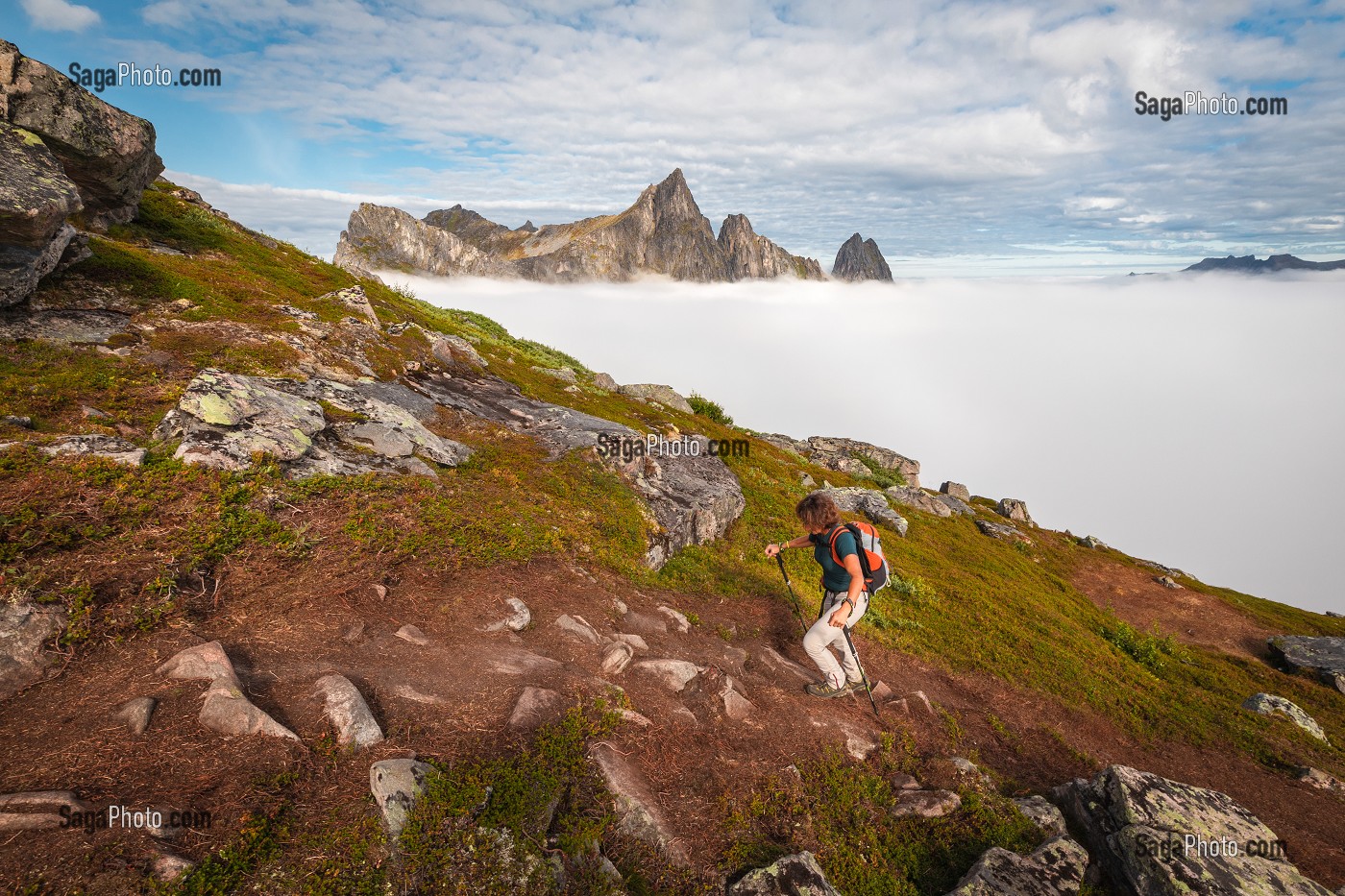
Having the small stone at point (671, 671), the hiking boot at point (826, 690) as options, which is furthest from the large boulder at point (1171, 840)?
the small stone at point (671, 671)

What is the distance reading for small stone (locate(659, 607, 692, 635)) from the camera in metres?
13.4

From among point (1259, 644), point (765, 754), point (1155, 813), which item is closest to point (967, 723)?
point (1155, 813)

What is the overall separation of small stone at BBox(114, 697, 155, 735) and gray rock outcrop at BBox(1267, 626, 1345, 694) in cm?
5015

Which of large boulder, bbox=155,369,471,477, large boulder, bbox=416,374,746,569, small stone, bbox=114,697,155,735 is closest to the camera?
small stone, bbox=114,697,155,735

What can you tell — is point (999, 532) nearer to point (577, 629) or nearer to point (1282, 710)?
point (1282, 710)

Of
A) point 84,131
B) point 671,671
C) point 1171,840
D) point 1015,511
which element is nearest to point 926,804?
point 1171,840

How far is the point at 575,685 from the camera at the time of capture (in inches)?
358

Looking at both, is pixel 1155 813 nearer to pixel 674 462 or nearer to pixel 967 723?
pixel 967 723

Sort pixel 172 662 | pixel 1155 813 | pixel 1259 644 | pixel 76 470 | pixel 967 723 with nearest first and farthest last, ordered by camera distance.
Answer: pixel 172 662 → pixel 1155 813 → pixel 76 470 → pixel 967 723 → pixel 1259 644

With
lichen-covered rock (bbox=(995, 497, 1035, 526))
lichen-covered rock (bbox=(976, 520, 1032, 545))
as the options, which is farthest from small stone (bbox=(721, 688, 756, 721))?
lichen-covered rock (bbox=(995, 497, 1035, 526))

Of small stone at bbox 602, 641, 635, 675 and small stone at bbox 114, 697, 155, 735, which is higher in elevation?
small stone at bbox 114, 697, 155, 735

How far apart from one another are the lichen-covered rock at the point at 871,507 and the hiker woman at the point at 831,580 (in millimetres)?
21746

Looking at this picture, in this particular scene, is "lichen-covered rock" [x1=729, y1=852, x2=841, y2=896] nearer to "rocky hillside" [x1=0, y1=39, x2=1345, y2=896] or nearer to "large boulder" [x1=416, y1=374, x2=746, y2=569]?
"rocky hillside" [x1=0, y1=39, x2=1345, y2=896]

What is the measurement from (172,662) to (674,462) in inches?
693
